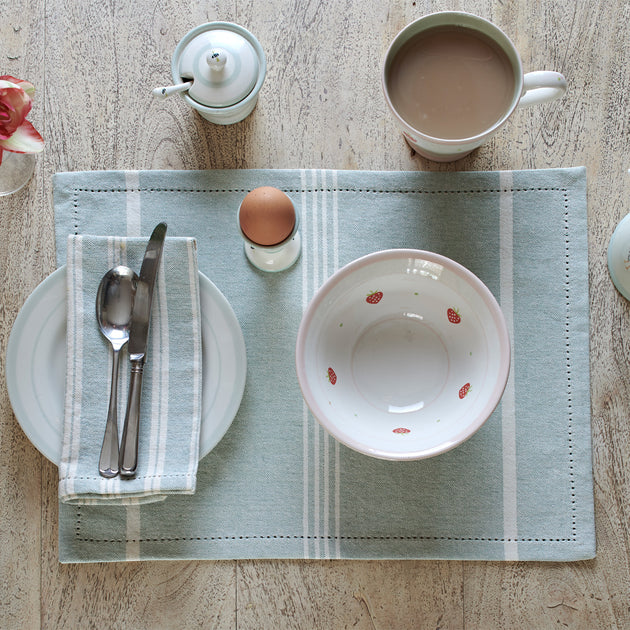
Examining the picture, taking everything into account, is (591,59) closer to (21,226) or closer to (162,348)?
(162,348)

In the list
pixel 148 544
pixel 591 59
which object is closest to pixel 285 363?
pixel 148 544

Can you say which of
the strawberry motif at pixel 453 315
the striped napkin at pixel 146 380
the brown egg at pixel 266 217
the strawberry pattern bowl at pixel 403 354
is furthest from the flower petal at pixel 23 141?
the strawberry motif at pixel 453 315

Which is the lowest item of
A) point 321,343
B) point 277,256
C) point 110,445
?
point 110,445

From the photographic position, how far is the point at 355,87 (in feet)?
2.39

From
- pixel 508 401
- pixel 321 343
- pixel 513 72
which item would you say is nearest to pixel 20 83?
pixel 321 343

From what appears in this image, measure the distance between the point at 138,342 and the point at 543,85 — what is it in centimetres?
50

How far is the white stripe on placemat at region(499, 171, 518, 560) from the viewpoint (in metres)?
0.69

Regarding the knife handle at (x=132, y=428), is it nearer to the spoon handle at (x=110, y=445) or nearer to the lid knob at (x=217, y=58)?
the spoon handle at (x=110, y=445)

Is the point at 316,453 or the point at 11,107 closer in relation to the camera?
the point at 11,107

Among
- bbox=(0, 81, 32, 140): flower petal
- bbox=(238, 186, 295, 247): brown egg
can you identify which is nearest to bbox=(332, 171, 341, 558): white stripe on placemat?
bbox=(238, 186, 295, 247): brown egg

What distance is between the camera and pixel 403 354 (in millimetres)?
660

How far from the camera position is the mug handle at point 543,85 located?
605 mm

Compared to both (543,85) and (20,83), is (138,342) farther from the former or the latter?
(543,85)

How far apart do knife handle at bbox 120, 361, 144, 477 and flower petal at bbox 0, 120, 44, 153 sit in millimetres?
244
